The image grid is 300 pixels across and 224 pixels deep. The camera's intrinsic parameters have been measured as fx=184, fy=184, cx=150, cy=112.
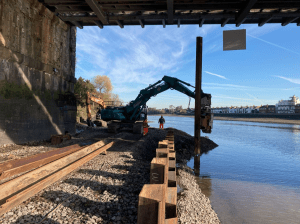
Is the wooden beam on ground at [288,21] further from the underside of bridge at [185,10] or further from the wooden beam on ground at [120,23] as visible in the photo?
the wooden beam on ground at [120,23]

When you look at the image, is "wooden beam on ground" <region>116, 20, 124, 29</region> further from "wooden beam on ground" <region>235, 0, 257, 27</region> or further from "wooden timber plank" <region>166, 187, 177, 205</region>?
"wooden timber plank" <region>166, 187, 177, 205</region>

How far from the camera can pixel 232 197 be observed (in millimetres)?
7281

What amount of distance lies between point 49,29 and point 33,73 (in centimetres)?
338

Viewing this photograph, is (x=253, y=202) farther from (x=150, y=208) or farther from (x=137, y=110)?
(x=137, y=110)

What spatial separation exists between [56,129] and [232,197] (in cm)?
1161

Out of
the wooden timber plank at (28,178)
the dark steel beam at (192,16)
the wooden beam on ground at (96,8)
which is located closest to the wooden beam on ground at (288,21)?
the dark steel beam at (192,16)

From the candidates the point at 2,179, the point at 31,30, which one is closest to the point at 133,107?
the point at 31,30

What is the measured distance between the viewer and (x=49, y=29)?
12.1m

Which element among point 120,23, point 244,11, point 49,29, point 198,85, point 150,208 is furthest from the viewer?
point 120,23

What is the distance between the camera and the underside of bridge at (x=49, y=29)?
9445mm

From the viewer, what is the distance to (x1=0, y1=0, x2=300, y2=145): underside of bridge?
31.0 feet

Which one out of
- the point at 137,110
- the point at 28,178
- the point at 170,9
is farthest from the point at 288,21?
the point at 28,178

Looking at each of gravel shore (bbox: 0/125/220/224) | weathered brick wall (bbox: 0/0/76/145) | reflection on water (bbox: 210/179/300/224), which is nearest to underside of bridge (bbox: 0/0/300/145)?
weathered brick wall (bbox: 0/0/76/145)

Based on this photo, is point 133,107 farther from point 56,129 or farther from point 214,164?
point 214,164
